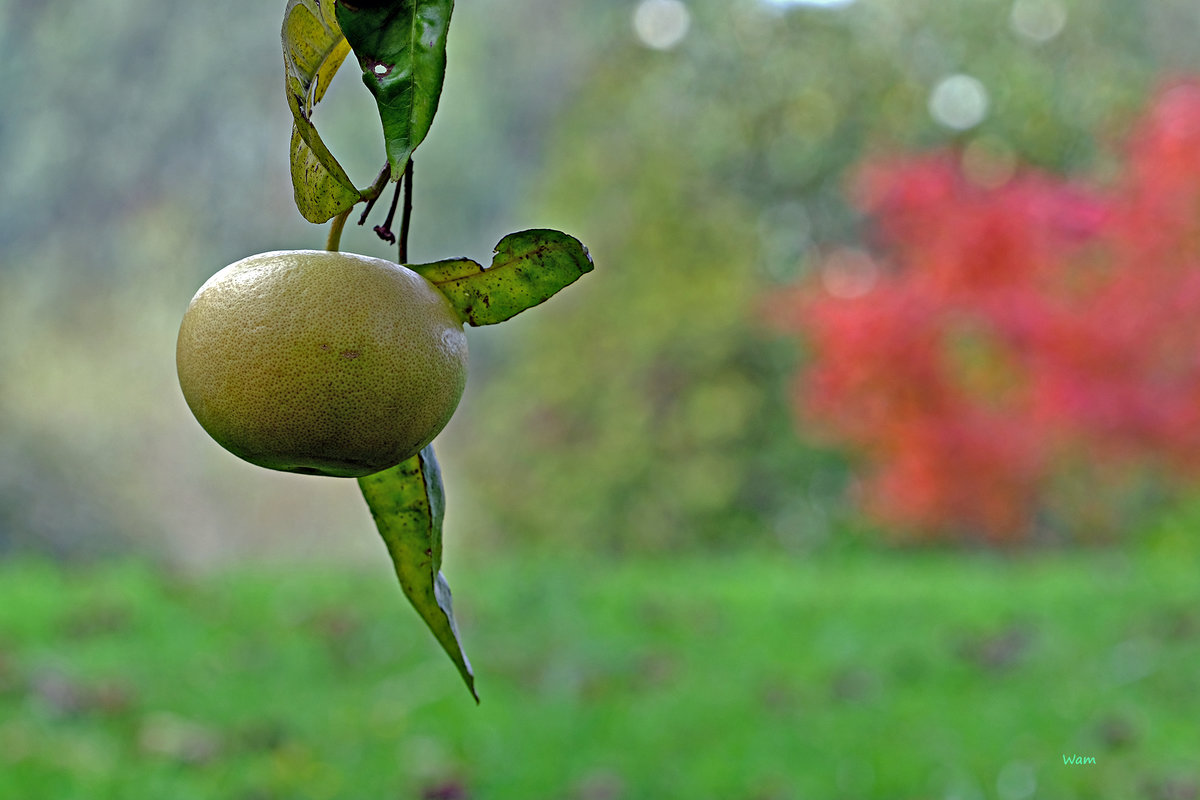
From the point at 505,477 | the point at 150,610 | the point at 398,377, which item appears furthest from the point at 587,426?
the point at 398,377

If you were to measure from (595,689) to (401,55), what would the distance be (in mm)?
2313

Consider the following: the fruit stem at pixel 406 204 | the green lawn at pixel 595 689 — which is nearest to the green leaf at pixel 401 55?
the fruit stem at pixel 406 204

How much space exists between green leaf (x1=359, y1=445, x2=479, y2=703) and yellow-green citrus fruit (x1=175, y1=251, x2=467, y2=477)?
0.04 metres

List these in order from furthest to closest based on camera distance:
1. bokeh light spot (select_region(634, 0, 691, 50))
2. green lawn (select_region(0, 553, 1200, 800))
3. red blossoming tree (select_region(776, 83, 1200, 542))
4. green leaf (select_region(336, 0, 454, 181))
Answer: bokeh light spot (select_region(634, 0, 691, 50))
red blossoming tree (select_region(776, 83, 1200, 542))
green lawn (select_region(0, 553, 1200, 800))
green leaf (select_region(336, 0, 454, 181))

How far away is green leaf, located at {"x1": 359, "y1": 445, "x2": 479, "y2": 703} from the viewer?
53 centimetres

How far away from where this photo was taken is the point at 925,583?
4.18 metres

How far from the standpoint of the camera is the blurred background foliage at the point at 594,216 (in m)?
7.04

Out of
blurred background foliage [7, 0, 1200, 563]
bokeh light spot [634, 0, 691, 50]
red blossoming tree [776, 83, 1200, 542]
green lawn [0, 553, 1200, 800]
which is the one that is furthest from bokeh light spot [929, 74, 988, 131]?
green lawn [0, 553, 1200, 800]

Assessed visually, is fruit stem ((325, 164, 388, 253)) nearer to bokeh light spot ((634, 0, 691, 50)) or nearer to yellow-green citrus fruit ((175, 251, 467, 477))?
yellow-green citrus fruit ((175, 251, 467, 477))

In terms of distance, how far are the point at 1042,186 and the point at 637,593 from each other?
290cm

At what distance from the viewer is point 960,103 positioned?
26.1 ft

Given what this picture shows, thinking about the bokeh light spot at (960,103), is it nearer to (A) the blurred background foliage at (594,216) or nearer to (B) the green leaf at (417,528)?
(A) the blurred background foliage at (594,216)

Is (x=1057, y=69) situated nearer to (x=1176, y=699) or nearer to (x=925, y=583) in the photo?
(x=925, y=583)

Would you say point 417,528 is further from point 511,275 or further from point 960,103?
point 960,103
